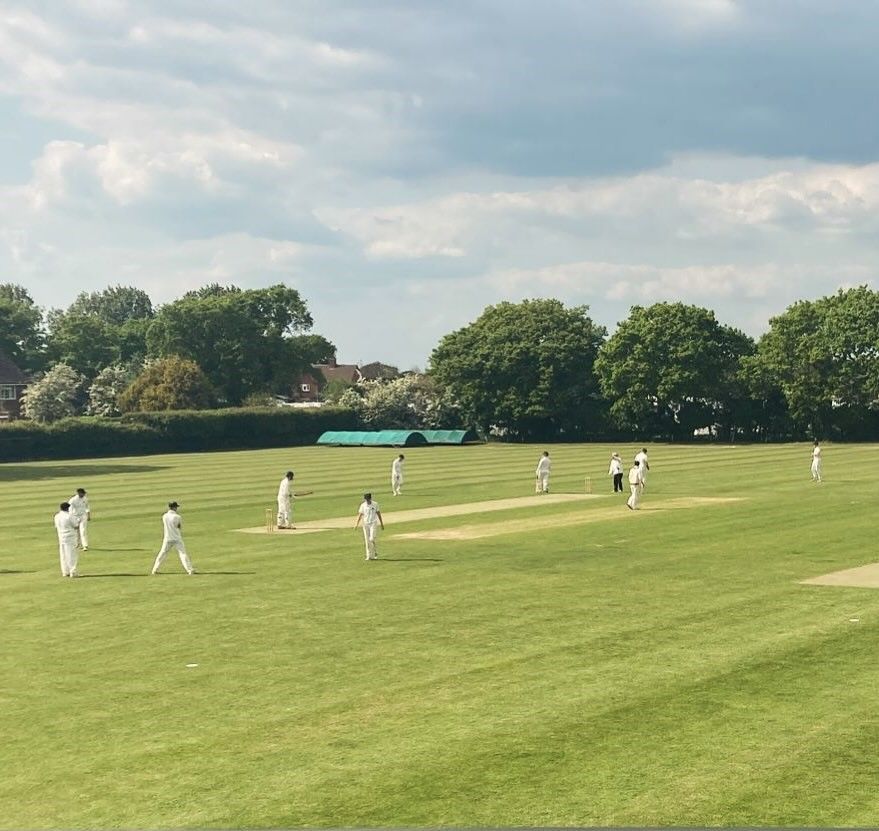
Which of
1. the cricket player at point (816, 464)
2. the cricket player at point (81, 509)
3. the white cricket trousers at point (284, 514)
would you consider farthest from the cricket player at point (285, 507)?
the cricket player at point (816, 464)

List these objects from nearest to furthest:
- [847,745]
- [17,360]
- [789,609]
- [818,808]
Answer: [818,808], [847,745], [789,609], [17,360]

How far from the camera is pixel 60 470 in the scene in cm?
7806

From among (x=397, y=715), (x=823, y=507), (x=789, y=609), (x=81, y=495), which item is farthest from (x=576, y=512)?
(x=397, y=715)

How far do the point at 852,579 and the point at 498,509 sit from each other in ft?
61.9

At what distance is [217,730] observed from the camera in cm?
1517

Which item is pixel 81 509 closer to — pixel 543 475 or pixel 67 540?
pixel 67 540

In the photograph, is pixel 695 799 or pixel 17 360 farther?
pixel 17 360

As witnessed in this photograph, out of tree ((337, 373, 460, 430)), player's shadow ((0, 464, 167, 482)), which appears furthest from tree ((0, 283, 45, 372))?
player's shadow ((0, 464, 167, 482))

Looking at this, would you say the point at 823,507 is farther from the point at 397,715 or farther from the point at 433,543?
the point at 397,715

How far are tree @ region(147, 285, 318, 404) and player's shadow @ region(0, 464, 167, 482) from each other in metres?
58.7

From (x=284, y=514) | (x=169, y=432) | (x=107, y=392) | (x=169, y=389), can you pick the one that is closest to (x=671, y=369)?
(x=169, y=432)

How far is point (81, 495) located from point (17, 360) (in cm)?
14444

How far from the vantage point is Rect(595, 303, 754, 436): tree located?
105688 mm

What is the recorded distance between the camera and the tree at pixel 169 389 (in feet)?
407
